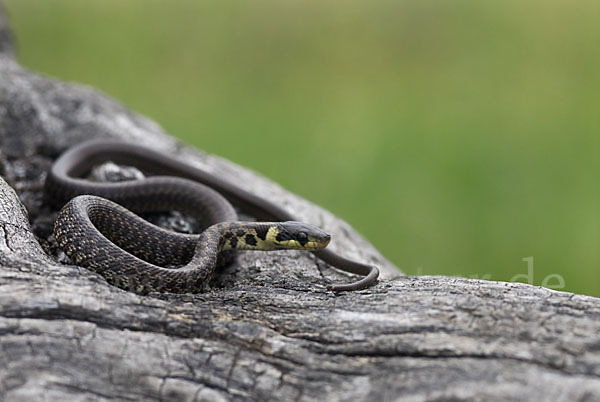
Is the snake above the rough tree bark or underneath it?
above

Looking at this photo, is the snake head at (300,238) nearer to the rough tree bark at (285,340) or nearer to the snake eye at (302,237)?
the snake eye at (302,237)

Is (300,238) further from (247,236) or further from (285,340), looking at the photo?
(285,340)

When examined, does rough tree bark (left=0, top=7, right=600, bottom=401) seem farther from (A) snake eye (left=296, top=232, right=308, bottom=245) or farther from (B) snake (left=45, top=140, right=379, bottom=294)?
(A) snake eye (left=296, top=232, right=308, bottom=245)

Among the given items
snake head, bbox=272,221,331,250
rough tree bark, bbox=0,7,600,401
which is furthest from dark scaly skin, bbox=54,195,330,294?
rough tree bark, bbox=0,7,600,401

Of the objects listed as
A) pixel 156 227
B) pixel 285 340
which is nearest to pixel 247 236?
pixel 156 227

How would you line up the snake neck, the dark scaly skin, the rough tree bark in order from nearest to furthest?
the rough tree bark < the dark scaly skin < the snake neck

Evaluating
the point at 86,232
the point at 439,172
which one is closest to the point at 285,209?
the point at 86,232

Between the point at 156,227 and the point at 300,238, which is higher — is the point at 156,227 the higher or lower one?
the lower one
